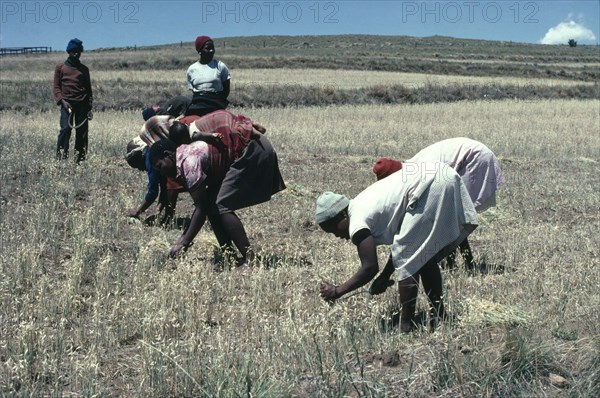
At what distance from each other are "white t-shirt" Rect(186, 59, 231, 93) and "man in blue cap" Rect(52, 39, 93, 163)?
357 cm

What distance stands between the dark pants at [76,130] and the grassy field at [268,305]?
0.43 m

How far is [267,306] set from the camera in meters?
5.58

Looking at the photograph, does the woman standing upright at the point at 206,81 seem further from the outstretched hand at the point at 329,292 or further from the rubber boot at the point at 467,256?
the outstretched hand at the point at 329,292

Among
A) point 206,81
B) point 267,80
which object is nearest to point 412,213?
point 206,81

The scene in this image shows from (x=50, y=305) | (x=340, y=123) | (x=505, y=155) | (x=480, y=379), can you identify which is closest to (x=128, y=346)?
(x=50, y=305)

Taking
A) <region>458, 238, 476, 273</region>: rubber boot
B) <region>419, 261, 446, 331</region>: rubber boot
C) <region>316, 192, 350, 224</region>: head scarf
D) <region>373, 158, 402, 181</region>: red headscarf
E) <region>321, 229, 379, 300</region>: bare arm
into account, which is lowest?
<region>458, 238, 476, 273</region>: rubber boot

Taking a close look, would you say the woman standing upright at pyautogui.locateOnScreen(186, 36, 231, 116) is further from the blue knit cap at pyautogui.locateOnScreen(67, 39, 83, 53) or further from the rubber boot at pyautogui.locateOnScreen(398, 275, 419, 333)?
the rubber boot at pyautogui.locateOnScreen(398, 275, 419, 333)

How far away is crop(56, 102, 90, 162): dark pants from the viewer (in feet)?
36.8

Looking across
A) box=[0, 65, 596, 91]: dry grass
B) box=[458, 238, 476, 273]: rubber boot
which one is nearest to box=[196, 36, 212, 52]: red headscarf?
box=[458, 238, 476, 273]: rubber boot

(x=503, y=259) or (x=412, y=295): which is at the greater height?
(x=412, y=295)

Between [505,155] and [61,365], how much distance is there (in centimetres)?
1312

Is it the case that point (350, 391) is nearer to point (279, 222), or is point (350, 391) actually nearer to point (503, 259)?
point (503, 259)

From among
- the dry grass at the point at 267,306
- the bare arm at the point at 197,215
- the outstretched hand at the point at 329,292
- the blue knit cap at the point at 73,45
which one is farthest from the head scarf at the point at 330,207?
the blue knit cap at the point at 73,45

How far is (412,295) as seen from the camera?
491 centimetres
